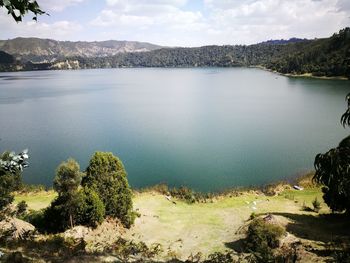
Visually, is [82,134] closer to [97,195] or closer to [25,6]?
[97,195]

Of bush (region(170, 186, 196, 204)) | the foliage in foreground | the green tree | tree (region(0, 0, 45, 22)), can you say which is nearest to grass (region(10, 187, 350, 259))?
bush (region(170, 186, 196, 204))

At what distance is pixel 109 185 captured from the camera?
23094 mm

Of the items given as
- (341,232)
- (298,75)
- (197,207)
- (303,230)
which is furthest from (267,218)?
(298,75)

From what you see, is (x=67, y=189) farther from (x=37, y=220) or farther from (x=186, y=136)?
(x=186, y=136)

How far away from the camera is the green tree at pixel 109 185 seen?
22.8 m

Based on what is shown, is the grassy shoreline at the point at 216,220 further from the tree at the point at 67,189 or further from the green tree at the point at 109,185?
the tree at the point at 67,189

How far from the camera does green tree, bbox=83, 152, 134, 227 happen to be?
74.7 ft

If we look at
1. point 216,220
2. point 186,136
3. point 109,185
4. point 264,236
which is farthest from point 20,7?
point 186,136

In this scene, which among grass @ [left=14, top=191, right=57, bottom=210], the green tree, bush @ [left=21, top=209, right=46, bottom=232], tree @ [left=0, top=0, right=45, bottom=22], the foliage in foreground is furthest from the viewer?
grass @ [left=14, top=191, right=57, bottom=210]

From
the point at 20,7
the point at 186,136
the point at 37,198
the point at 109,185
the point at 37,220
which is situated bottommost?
the point at 37,198

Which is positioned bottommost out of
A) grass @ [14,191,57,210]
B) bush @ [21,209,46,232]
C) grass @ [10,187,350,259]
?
grass @ [14,191,57,210]

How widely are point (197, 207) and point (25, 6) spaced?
25.3 m

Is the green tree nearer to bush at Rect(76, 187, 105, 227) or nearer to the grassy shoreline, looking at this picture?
bush at Rect(76, 187, 105, 227)

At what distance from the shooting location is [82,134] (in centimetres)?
6138
